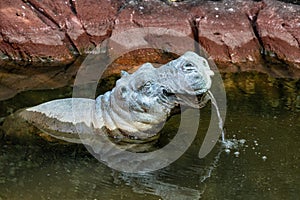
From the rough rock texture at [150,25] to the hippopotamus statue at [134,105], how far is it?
48.3 inches

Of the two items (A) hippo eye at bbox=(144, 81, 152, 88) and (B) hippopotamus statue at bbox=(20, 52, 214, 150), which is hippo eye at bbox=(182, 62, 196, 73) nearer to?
(B) hippopotamus statue at bbox=(20, 52, 214, 150)

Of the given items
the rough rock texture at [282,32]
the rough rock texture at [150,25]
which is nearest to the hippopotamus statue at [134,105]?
the rough rock texture at [150,25]

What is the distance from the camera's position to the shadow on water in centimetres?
374

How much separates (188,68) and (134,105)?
1.46 feet

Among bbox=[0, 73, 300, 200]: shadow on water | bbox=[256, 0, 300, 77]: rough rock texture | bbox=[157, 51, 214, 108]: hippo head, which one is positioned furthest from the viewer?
bbox=[256, 0, 300, 77]: rough rock texture

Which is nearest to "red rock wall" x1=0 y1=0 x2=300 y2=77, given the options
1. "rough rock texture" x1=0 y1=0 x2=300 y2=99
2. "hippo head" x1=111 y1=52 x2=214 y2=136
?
"rough rock texture" x1=0 y1=0 x2=300 y2=99

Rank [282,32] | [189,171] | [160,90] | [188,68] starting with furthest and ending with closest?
[282,32]
[160,90]
[188,68]
[189,171]

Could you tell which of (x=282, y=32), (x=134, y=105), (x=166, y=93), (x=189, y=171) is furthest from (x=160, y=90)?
(x=282, y=32)

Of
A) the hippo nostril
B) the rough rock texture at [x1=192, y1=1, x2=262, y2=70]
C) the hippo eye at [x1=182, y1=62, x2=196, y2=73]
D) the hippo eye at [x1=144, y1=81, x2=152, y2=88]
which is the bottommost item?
the rough rock texture at [x1=192, y1=1, x2=262, y2=70]

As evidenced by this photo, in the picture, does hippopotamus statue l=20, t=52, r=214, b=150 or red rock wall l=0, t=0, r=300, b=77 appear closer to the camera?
hippopotamus statue l=20, t=52, r=214, b=150

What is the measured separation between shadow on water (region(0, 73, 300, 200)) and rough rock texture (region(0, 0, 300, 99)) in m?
1.28

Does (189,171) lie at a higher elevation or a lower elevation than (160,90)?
lower

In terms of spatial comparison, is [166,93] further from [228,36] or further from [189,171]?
[228,36]

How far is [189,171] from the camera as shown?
3.97m
